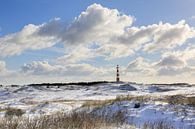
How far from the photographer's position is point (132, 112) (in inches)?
784

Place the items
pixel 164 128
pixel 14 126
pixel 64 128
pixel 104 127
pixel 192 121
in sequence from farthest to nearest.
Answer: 1. pixel 192 121
2. pixel 164 128
3. pixel 104 127
4. pixel 64 128
5. pixel 14 126

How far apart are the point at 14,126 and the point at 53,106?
1976 cm

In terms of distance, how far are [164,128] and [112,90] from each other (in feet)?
162

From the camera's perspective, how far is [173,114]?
19.0 meters

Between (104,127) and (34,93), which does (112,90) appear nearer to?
(34,93)

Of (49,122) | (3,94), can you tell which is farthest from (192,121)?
(3,94)

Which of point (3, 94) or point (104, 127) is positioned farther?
point (3, 94)

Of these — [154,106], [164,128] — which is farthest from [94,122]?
[154,106]

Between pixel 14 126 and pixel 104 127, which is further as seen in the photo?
pixel 104 127

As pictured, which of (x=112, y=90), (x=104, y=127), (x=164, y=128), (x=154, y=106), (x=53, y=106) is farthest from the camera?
(x=112, y=90)

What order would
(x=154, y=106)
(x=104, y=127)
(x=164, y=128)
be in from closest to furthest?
(x=104, y=127), (x=164, y=128), (x=154, y=106)

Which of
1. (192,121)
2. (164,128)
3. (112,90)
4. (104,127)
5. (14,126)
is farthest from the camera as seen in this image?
(112,90)

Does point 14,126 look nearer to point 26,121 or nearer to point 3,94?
point 26,121

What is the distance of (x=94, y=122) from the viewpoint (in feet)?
38.6
